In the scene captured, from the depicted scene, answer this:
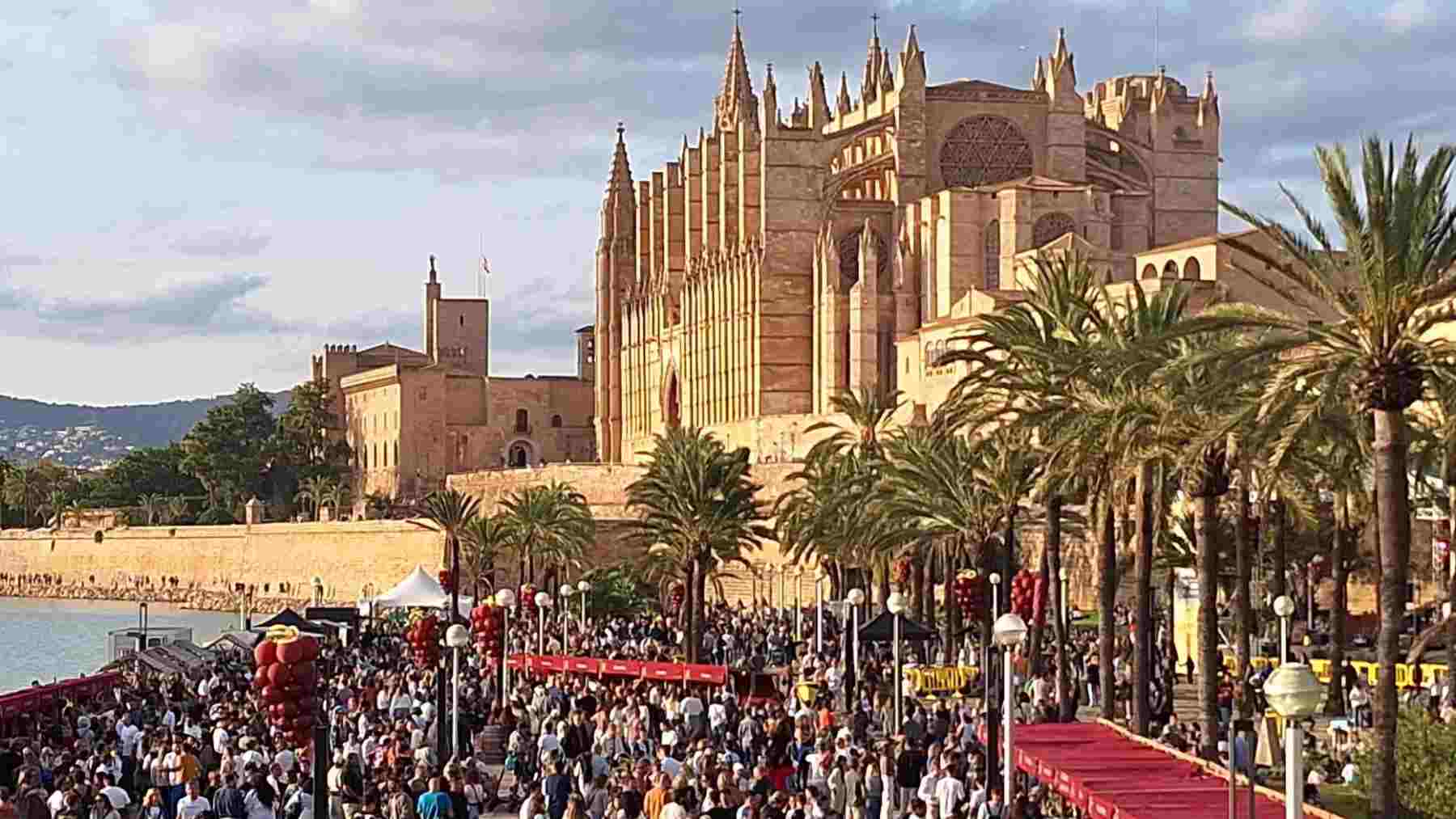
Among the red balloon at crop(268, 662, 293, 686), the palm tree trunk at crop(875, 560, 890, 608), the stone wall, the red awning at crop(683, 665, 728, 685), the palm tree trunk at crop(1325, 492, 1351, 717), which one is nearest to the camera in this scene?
the red balloon at crop(268, 662, 293, 686)

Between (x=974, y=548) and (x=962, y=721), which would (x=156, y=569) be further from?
(x=962, y=721)

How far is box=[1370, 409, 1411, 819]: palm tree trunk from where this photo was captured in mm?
18391

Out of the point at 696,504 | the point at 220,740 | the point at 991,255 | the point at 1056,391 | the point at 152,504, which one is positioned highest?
the point at 991,255

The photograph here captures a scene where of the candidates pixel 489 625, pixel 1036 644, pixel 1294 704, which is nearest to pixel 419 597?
pixel 489 625

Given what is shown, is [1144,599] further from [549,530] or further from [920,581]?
[549,530]

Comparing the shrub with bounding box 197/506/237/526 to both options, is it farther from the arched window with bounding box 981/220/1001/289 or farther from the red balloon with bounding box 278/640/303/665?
the red balloon with bounding box 278/640/303/665

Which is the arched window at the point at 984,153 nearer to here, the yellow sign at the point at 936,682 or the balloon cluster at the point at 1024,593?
the yellow sign at the point at 936,682

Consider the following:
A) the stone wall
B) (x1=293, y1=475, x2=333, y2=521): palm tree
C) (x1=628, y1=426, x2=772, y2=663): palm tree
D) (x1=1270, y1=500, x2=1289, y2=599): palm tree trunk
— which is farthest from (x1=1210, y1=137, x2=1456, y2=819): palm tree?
(x1=293, y1=475, x2=333, y2=521): palm tree

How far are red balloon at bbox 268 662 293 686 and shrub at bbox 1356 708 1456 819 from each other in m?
8.50

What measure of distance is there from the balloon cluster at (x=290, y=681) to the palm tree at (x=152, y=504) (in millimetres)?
100977

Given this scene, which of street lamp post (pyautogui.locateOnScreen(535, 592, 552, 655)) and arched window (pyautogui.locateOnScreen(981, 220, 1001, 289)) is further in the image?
arched window (pyautogui.locateOnScreen(981, 220, 1001, 289))

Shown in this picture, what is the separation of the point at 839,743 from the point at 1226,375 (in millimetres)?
5211

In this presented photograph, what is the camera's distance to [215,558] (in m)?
98.5

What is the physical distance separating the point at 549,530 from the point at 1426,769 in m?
42.7
